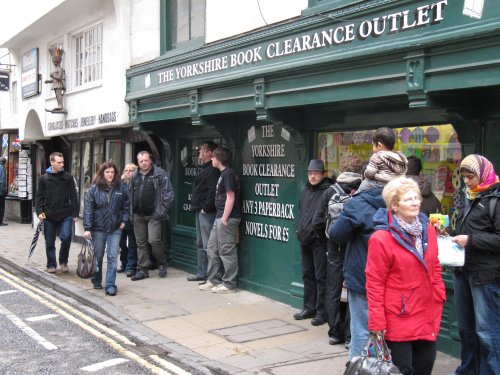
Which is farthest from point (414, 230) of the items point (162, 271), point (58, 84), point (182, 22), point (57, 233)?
point (58, 84)

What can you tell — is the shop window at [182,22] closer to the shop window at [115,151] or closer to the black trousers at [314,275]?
the shop window at [115,151]

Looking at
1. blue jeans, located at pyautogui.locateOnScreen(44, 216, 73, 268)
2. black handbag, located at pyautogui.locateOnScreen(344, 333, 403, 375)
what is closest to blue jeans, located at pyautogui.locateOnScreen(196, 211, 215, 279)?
blue jeans, located at pyautogui.locateOnScreen(44, 216, 73, 268)

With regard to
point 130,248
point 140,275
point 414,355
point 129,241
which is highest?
point 414,355

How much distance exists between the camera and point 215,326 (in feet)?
23.2

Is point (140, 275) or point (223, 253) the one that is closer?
point (223, 253)

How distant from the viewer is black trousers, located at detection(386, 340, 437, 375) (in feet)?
A: 12.7

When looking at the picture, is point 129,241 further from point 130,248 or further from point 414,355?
point 414,355

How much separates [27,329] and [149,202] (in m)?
2.99

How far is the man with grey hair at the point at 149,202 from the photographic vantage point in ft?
31.2

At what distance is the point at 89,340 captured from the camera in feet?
22.0

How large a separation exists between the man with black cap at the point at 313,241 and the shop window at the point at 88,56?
21.4ft

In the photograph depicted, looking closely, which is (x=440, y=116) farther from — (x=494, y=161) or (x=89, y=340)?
(x=89, y=340)

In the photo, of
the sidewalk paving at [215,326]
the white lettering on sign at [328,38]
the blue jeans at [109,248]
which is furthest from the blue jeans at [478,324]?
the blue jeans at [109,248]

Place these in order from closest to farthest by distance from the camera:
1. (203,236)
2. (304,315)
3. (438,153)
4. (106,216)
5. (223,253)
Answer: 1. (438,153)
2. (304,315)
3. (223,253)
4. (106,216)
5. (203,236)
